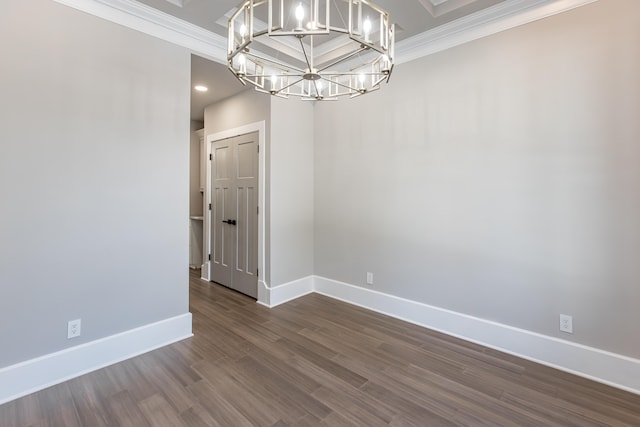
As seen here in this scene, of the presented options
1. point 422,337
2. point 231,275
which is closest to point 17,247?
point 231,275

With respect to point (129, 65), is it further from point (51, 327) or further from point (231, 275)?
point (231, 275)

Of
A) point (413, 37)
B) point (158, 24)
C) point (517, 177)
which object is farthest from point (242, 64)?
point (517, 177)

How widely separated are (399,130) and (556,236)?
1649mm

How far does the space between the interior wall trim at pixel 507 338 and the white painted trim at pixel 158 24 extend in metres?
2.63

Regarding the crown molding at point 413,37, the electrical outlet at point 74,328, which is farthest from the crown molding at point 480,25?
the electrical outlet at point 74,328

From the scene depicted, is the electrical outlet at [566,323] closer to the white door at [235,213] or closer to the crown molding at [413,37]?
the crown molding at [413,37]

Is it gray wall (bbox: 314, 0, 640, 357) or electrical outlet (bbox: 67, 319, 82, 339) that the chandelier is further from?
electrical outlet (bbox: 67, 319, 82, 339)

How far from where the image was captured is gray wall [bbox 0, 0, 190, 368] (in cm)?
195

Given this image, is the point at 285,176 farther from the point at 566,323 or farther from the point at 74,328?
the point at 566,323

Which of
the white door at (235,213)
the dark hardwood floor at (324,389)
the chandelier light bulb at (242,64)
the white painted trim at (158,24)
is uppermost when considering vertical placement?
the white painted trim at (158,24)

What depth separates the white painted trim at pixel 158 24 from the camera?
2.24 meters

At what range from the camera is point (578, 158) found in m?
2.17

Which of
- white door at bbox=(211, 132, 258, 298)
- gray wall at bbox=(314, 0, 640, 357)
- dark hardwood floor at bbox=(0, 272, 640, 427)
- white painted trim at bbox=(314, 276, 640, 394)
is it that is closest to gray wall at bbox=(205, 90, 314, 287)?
white door at bbox=(211, 132, 258, 298)

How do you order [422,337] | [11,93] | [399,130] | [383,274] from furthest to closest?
[383,274], [399,130], [422,337], [11,93]
